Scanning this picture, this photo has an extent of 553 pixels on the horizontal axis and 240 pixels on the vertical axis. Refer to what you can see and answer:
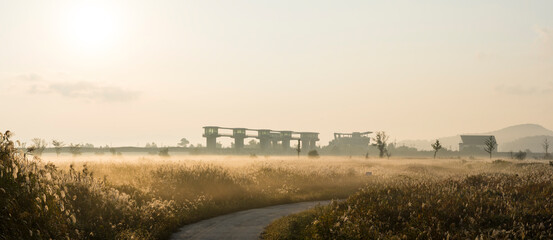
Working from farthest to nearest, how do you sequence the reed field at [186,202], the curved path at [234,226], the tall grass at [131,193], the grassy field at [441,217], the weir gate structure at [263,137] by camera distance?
the weir gate structure at [263,137], the curved path at [234,226], the grassy field at [441,217], the reed field at [186,202], the tall grass at [131,193]

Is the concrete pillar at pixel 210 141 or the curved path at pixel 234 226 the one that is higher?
the concrete pillar at pixel 210 141

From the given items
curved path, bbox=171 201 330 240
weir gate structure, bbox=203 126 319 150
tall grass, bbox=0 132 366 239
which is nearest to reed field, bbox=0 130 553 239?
tall grass, bbox=0 132 366 239

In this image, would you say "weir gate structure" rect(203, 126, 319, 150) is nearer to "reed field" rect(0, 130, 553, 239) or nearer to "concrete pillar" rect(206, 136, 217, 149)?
"concrete pillar" rect(206, 136, 217, 149)

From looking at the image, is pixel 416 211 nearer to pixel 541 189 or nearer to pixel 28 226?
pixel 541 189

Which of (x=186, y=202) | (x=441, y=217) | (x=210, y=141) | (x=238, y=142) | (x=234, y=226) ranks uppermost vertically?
(x=210, y=141)

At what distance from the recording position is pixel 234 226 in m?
18.7

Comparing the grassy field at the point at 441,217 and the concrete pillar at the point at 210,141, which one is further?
the concrete pillar at the point at 210,141

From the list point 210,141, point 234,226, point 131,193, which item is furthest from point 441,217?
point 210,141

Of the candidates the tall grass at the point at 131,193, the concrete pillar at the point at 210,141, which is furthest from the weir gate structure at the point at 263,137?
the tall grass at the point at 131,193

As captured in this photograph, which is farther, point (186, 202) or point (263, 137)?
point (263, 137)

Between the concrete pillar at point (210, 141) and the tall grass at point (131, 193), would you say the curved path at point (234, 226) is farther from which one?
the concrete pillar at point (210, 141)

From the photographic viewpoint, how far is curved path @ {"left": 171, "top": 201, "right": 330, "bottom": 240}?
16.7 meters

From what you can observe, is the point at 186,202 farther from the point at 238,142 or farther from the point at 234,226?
the point at 238,142

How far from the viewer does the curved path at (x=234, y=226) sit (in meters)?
16.7
